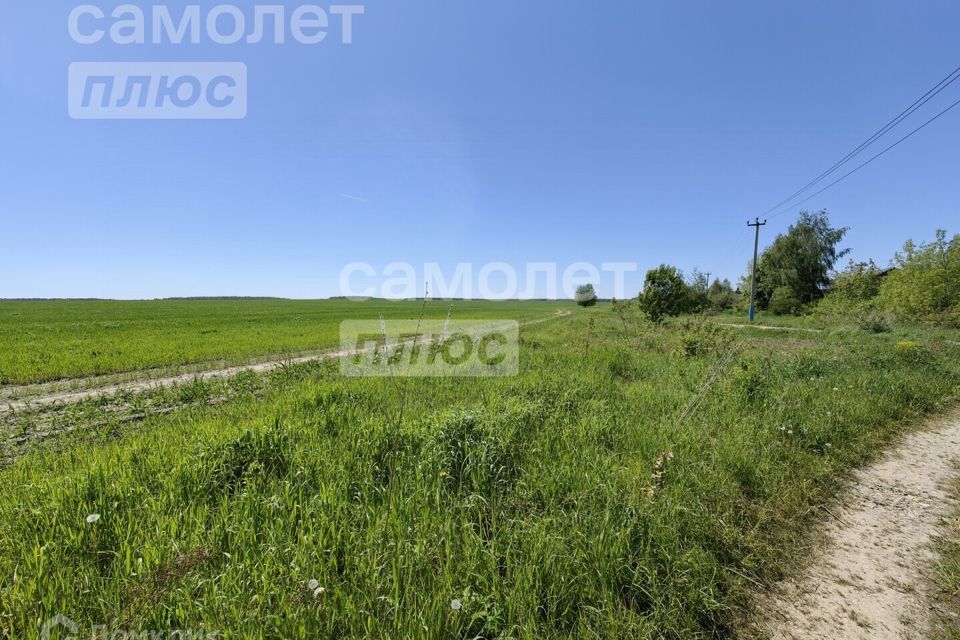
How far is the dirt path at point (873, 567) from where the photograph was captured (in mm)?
2197

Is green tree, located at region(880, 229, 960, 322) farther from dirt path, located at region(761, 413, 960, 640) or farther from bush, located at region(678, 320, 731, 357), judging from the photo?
dirt path, located at region(761, 413, 960, 640)

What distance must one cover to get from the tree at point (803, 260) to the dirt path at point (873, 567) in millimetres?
42991

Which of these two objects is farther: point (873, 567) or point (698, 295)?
point (698, 295)

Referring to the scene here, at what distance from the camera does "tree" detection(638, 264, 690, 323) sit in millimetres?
A: 27938

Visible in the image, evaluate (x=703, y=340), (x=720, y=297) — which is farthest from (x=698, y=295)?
(x=703, y=340)

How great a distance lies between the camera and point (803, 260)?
36500 mm

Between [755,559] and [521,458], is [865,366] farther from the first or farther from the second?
[521,458]

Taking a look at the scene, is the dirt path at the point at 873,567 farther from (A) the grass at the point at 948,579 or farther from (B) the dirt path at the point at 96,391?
(B) the dirt path at the point at 96,391

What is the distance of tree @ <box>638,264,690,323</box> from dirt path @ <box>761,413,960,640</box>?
25795 millimetres

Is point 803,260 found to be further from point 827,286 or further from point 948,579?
point 948,579

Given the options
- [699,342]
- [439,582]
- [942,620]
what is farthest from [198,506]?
[699,342]

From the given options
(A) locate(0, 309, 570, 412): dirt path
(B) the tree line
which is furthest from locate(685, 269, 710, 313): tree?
(A) locate(0, 309, 570, 412): dirt path

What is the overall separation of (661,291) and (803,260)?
22908mm

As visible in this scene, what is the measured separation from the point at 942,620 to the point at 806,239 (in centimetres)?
5060
